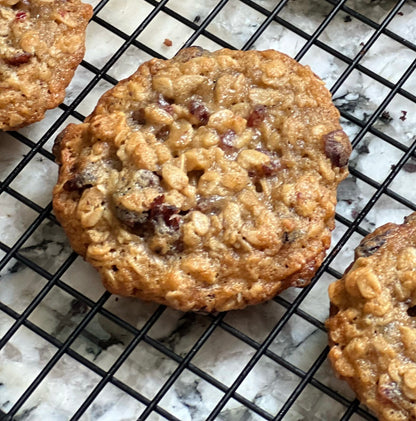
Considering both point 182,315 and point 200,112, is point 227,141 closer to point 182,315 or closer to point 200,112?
point 200,112

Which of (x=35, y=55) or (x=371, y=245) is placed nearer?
(x=371, y=245)

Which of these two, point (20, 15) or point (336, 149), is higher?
point (336, 149)

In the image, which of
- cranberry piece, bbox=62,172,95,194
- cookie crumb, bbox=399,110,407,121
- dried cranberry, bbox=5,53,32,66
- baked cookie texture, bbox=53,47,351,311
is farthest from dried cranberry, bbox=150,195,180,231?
cookie crumb, bbox=399,110,407,121

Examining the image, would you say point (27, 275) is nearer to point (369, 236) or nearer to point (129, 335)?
point (129, 335)

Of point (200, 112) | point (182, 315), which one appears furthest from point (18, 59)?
point (182, 315)

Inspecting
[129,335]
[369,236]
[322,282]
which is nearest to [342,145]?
[369,236]

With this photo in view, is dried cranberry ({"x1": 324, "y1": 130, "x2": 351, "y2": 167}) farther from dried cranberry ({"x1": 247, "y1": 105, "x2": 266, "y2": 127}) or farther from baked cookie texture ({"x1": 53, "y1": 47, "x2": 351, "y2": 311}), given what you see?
dried cranberry ({"x1": 247, "y1": 105, "x2": 266, "y2": 127})
